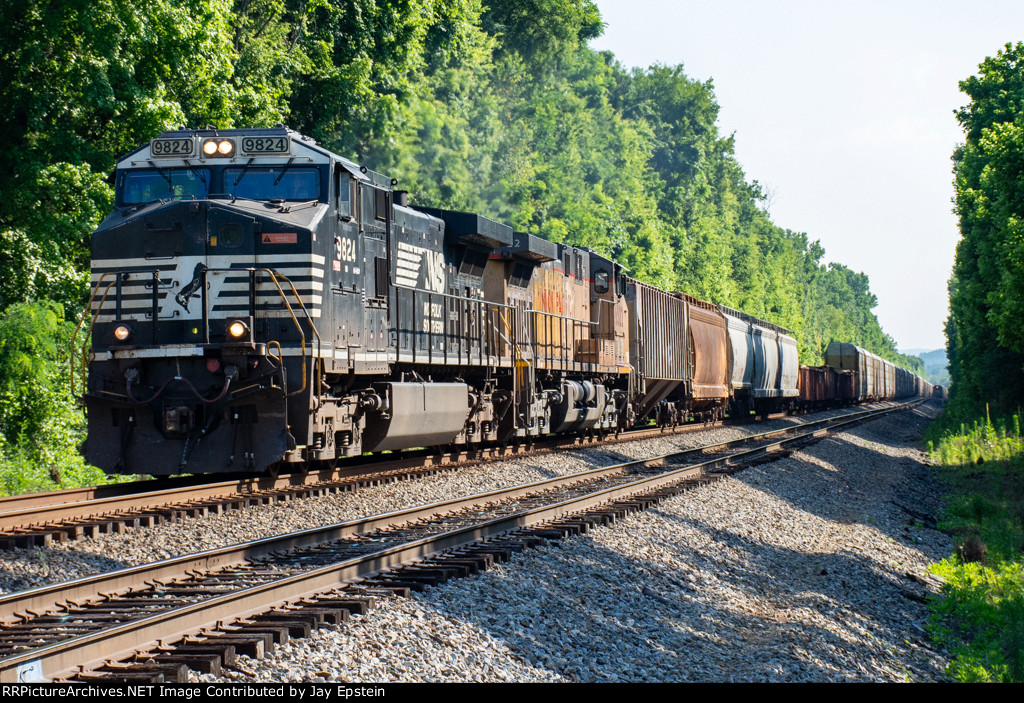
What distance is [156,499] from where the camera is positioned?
33.8 ft

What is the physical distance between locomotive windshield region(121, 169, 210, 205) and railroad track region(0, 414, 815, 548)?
3.34m

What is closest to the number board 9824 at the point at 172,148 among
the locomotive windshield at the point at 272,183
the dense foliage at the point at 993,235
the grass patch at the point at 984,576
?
the locomotive windshield at the point at 272,183

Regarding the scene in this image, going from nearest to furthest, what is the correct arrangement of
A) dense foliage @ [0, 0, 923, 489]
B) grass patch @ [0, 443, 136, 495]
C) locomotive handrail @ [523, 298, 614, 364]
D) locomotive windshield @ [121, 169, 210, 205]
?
locomotive windshield @ [121, 169, 210, 205], grass patch @ [0, 443, 136, 495], dense foliage @ [0, 0, 923, 489], locomotive handrail @ [523, 298, 614, 364]

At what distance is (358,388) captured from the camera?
12.4m

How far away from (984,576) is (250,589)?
8.23 metres

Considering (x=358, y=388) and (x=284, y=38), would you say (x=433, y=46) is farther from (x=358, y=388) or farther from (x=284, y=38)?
(x=358, y=388)

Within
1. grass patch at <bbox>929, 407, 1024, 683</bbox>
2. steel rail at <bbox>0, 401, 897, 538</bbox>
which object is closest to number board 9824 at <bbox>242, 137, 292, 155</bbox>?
steel rail at <bbox>0, 401, 897, 538</bbox>

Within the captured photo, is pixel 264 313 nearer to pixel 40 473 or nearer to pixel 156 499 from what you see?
pixel 156 499

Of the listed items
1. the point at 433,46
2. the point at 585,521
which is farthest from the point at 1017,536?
the point at 433,46

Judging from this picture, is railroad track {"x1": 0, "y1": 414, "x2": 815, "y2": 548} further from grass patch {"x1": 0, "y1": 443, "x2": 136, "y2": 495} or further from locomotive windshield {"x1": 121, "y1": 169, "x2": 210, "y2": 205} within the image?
locomotive windshield {"x1": 121, "y1": 169, "x2": 210, "y2": 205}

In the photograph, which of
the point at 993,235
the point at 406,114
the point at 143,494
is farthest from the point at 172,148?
the point at 993,235

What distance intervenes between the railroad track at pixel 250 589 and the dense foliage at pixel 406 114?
34.4 ft

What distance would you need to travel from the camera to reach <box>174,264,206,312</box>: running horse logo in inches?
423

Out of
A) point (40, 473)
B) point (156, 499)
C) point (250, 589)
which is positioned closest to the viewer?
point (250, 589)
